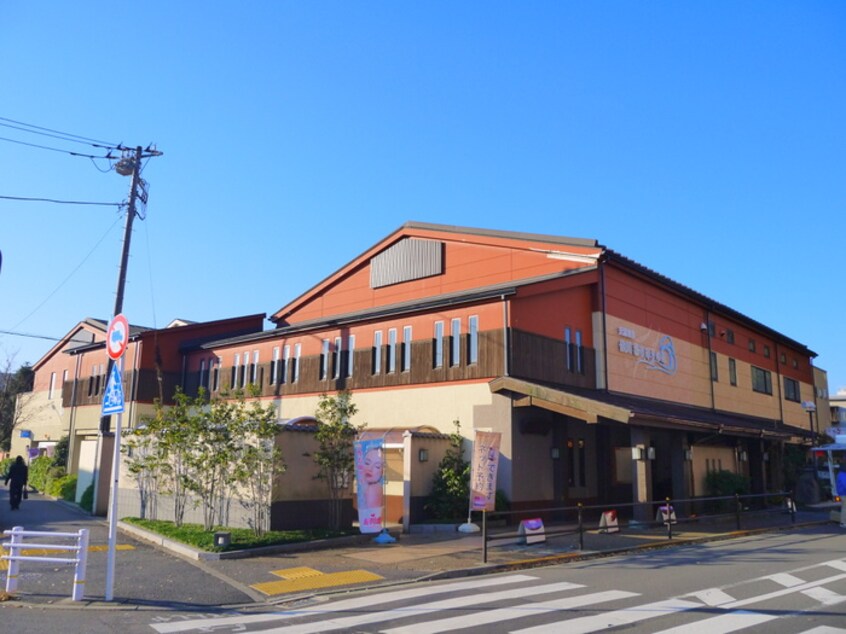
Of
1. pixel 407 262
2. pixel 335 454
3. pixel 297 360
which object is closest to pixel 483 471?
pixel 335 454

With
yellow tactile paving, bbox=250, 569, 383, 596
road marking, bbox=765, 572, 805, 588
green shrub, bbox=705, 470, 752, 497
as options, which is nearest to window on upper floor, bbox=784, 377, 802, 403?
green shrub, bbox=705, 470, 752, 497

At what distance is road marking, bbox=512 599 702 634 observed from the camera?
8.15 meters

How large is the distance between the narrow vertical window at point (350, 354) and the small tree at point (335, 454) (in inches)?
343

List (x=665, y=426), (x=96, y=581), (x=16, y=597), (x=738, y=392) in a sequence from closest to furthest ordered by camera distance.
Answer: (x=16, y=597) → (x=96, y=581) → (x=665, y=426) → (x=738, y=392)

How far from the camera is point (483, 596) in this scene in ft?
34.1

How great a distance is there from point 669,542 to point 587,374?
7.74 m

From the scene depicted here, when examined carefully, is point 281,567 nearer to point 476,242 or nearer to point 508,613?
point 508,613

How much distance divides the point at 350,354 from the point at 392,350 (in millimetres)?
2318

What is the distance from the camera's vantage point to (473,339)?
71.1ft

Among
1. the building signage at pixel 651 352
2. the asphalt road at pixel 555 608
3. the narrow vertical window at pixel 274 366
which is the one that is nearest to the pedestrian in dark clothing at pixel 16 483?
the narrow vertical window at pixel 274 366

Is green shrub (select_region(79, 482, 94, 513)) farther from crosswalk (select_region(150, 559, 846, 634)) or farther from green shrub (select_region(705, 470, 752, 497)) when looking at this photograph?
green shrub (select_region(705, 470, 752, 497))

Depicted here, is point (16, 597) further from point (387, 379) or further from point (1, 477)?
point (1, 477)

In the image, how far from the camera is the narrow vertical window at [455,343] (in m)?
22.1

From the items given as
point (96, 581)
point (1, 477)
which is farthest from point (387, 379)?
point (1, 477)
